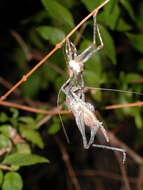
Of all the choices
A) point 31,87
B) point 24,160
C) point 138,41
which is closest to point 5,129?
point 24,160

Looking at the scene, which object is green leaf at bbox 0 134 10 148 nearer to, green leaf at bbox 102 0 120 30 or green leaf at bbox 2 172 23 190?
green leaf at bbox 2 172 23 190

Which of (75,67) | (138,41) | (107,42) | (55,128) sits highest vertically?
(138,41)

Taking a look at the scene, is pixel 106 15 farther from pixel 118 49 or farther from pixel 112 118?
pixel 112 118

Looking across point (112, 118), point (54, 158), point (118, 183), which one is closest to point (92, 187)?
point (118, 183)

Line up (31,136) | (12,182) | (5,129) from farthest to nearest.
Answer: (31,136) < (5,129) < (12,182)

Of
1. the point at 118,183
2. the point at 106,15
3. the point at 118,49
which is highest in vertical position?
the point at 118,49

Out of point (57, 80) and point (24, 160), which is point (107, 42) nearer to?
point (57, 80)

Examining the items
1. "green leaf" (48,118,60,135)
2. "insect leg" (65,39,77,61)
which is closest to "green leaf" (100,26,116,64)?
"insect leg" (65,39,77,61)

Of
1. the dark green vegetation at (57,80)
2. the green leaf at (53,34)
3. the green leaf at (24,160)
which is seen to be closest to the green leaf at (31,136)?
the dark green vegetation at (57,80)
